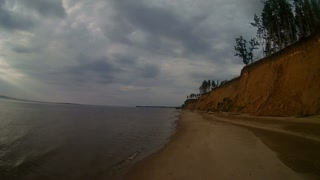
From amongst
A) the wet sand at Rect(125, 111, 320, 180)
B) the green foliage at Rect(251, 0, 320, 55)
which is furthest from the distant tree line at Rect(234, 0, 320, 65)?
the wet sand at Rect(125, 111, 320, 180)

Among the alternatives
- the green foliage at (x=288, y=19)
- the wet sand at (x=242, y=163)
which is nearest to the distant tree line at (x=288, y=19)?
the green foliage at (x=288, y=19)

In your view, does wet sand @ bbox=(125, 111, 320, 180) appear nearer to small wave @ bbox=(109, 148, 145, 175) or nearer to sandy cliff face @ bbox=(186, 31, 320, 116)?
small wave @ bbox=(109, 148, 145, 175)

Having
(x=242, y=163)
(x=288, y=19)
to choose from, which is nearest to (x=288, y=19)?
(x=288, y=19)

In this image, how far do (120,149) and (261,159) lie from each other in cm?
940

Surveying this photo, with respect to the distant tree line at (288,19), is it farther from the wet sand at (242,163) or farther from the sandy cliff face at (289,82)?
the wet sand at (242,163)

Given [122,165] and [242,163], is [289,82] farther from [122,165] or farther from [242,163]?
[122,165]

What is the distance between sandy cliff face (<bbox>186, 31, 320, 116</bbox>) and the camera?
89.6ft

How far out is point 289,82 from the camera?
3297 cm

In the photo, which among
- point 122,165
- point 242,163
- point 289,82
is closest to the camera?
point 242,163

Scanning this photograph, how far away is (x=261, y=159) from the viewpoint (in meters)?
11.1

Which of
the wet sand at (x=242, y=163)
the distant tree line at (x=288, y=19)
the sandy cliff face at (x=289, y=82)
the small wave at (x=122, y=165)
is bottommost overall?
the small wave at (x=122, y=165)

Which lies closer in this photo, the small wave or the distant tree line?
the small wave

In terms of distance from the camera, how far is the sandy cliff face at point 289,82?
27312 millimetres

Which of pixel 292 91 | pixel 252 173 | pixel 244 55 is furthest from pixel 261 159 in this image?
pixel 244 55
